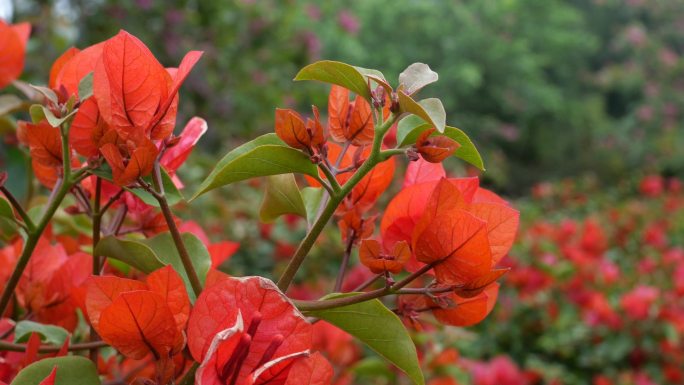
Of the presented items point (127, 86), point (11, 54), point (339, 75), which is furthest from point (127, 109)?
point (11, 54)

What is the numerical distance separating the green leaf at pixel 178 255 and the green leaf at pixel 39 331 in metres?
0.09

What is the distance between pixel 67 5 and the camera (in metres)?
3.23

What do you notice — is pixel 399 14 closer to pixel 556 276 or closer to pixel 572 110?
pixel 572 110

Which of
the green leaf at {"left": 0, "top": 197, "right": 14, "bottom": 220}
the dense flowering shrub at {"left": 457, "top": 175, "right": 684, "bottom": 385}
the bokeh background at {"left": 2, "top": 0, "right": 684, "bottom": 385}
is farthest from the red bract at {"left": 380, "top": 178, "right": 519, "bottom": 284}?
the dense flowering shrub at {"left": 457, "top": 175, "right": 684, "bottom": 385}

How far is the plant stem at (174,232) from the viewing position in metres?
0.41

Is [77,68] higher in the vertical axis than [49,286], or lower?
higher

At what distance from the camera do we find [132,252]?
0.42 m

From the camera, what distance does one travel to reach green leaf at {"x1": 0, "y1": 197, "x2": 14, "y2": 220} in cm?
43

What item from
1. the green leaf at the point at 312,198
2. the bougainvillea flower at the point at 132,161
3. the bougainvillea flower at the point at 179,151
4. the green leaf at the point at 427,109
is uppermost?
the green leaf at the point at 427,109

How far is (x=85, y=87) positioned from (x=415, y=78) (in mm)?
183

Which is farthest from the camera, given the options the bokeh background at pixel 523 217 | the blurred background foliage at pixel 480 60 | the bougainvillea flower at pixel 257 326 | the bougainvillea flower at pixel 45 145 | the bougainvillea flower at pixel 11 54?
the blurred background foliage at pixel 480 60

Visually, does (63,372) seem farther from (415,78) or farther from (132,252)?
(415,78)

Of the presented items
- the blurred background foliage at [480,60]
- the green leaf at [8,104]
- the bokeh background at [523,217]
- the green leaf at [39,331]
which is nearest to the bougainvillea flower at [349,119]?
the green leaf at [39,331]

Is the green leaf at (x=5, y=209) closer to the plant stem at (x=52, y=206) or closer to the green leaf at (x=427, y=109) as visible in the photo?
the plant stem at (x=52, y=206)
